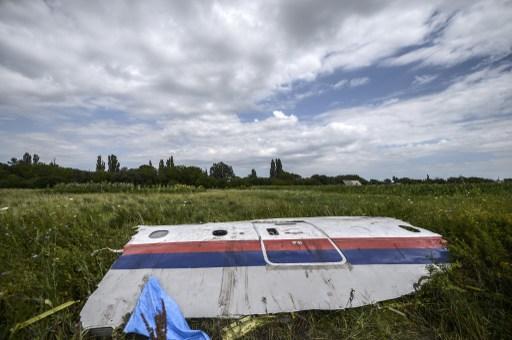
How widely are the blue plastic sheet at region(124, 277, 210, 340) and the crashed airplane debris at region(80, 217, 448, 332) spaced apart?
9cm

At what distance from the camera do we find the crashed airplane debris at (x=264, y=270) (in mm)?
2229

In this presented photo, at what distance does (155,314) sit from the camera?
2.06 metres

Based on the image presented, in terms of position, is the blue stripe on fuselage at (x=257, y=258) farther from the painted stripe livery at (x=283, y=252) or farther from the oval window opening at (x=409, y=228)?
the oval window opening at (x=409, y=228)

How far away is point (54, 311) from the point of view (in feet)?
6.81

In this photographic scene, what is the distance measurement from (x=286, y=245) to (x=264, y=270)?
46 cm

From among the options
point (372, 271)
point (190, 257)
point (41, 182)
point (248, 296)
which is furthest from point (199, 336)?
point (41, 182)

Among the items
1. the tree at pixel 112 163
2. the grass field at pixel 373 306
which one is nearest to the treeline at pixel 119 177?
the grass field at pixel 373 306

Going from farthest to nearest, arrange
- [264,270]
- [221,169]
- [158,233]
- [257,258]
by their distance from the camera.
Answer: [221,169] → [158,233] → [257,258] → [264,270]

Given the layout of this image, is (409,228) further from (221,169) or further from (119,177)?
(221,169)

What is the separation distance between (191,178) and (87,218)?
25705 millimetres

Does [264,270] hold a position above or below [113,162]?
below

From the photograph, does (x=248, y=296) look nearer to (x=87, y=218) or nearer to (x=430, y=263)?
(x=430, y=263)

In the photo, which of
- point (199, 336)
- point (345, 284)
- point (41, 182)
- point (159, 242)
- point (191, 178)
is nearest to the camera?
point (199, 336)

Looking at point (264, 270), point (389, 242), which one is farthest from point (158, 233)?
point (389, 242)
